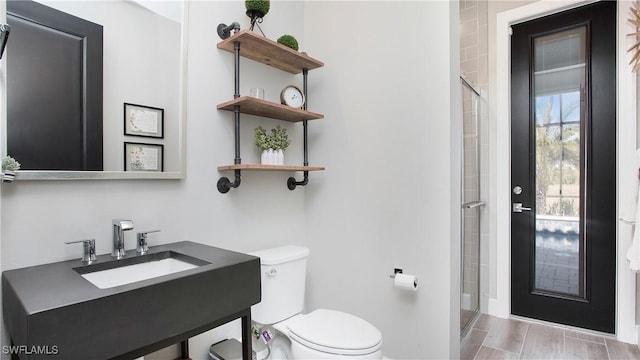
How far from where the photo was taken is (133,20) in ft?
4.55

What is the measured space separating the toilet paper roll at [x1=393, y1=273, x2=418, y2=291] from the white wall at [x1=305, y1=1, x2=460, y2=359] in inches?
2.2

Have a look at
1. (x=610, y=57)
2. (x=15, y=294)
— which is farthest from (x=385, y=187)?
(x=610, y=57)

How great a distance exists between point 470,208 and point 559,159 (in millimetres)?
816

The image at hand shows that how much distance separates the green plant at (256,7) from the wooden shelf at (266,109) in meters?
0.49

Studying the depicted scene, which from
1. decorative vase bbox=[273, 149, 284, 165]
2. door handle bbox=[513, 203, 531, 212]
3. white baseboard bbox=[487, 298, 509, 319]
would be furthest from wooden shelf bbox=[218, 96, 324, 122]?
white baseboard bbox=[487, 298, 509, 319]

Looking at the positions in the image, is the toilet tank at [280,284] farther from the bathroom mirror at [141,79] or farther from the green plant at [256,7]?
the green plant at [256,7]

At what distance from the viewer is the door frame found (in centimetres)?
219

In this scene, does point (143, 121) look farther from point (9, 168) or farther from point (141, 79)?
point (9, 168)

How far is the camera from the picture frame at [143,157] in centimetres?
136

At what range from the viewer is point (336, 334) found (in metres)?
1.44

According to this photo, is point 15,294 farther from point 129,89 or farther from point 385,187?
point 385,187

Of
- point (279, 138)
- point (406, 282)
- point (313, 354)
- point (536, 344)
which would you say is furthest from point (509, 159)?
point (313, 354)

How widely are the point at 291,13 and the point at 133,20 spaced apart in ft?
3.36

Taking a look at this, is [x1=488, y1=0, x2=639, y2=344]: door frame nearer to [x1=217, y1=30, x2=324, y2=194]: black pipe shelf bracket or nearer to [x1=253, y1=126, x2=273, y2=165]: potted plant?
[x1=217, y1=30, x2=324, y2=194]: black pipe shelf bracket
